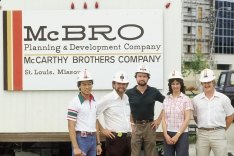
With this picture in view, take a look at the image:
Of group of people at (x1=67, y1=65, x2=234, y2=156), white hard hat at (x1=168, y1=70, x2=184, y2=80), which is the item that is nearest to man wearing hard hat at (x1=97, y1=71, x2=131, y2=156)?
group of people at (x1=67, y1=65, x2=234, y2=156)

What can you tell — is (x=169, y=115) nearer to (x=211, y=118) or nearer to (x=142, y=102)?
(x=142, y=102)

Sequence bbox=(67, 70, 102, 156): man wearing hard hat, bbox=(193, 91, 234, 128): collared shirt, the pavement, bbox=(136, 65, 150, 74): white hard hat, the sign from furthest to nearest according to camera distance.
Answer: the pavement → the sign → bbox=(136, 65, 150, 74): white hard hat → bbox=(193, 91, 234, 128): collared shirt → bbox=(67, 70, 102, 156): man wearing hard hat

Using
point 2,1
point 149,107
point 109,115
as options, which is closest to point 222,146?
point 149,107

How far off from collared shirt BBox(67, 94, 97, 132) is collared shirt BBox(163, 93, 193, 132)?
98cm

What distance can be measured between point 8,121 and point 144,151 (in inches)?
72.0

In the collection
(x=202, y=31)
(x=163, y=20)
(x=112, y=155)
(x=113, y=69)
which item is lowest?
(x=112, y=155)

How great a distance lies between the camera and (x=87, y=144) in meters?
5.14

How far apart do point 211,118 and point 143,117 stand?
2.74ft

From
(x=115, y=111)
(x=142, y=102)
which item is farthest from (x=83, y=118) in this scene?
(x=142, y=102)

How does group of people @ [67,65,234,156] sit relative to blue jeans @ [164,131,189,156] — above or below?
above

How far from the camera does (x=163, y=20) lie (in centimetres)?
612

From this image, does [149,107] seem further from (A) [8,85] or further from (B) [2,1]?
(B) [2,1]

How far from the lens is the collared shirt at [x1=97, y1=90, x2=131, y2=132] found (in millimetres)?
5578

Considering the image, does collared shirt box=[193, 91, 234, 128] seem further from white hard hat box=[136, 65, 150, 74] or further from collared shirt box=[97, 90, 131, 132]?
collared shirt box=[97, 90, 131, 132]
